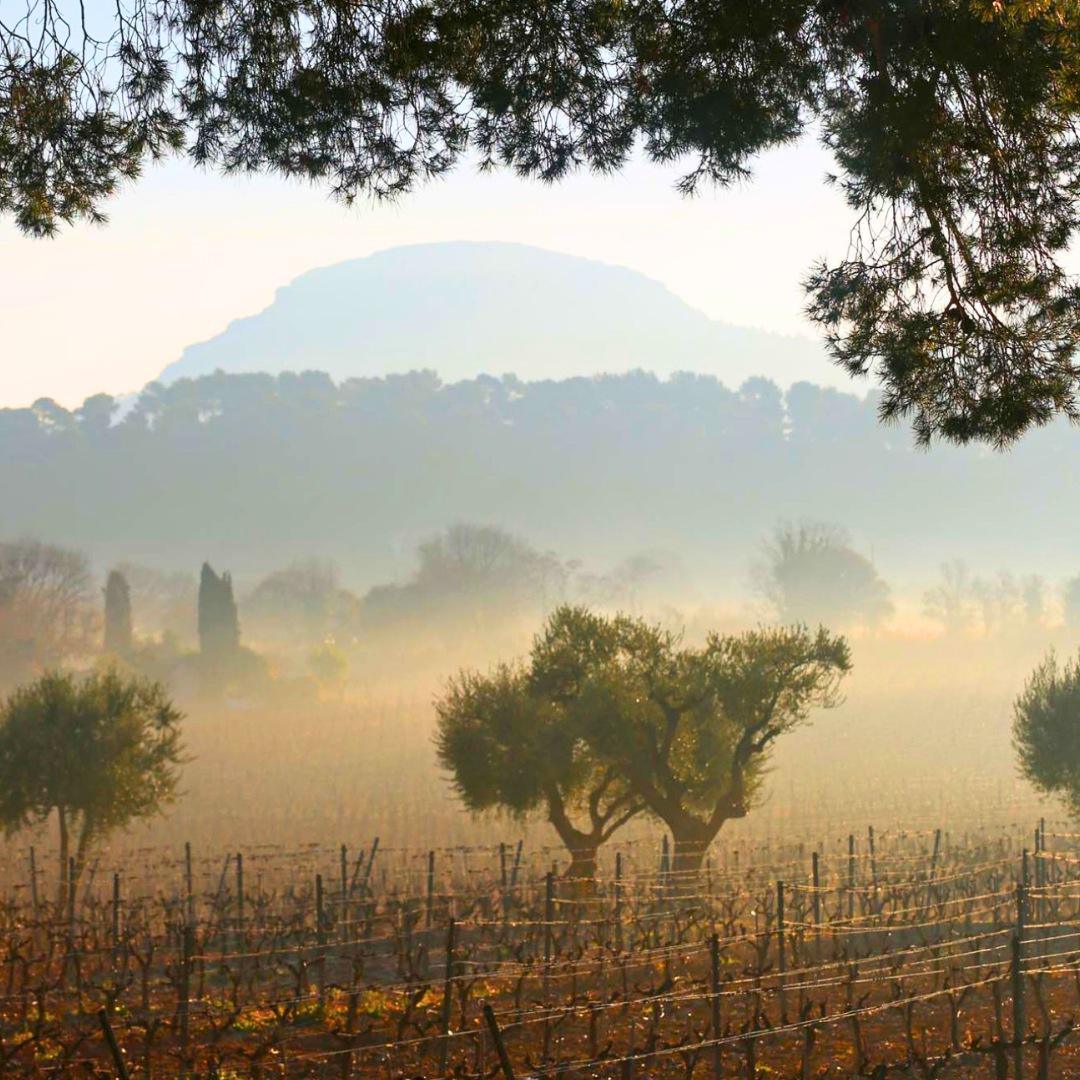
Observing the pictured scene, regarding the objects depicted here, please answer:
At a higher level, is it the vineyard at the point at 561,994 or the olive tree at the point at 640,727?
the olive tree at the point at 640,727

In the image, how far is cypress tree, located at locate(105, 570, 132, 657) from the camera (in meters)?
102

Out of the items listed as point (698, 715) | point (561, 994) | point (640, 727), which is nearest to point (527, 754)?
point (640, 727)

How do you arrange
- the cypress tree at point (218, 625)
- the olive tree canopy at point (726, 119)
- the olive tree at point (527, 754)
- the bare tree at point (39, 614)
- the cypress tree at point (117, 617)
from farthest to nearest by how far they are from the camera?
the bare tree at point (39, 614)
the cypress tree at point (117, 617)
the cypress tree at point (218, 625)
the olive tree at point (527, 754)
the olive tree canopy at point (726, 119)

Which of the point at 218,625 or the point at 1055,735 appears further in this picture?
the point at 218,625

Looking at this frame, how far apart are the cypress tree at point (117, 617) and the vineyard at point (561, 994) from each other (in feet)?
237

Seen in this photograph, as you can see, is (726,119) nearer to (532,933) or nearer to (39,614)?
(532,933)

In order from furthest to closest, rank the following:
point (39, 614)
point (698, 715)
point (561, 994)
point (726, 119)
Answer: point (39, 614) → point (698, 715) → point (561, 994) → point (726, 119)

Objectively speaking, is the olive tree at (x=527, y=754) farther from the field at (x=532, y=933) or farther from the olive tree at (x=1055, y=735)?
the olive tree at (x=1055, y=735)

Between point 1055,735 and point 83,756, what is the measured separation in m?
24.5

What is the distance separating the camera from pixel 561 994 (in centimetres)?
2095

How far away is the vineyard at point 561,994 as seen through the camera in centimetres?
1470

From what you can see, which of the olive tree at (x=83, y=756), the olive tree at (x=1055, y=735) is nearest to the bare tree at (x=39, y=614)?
the olive tree at (x=83, y=756)

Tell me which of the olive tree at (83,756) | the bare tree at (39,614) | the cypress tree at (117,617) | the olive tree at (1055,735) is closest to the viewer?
the olive tree at (83,756)

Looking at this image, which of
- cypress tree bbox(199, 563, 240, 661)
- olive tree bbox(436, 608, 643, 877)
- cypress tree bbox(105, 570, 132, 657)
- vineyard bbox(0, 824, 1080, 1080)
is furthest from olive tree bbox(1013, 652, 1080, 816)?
cypress tree bbox(105, 570, 132, 657)
